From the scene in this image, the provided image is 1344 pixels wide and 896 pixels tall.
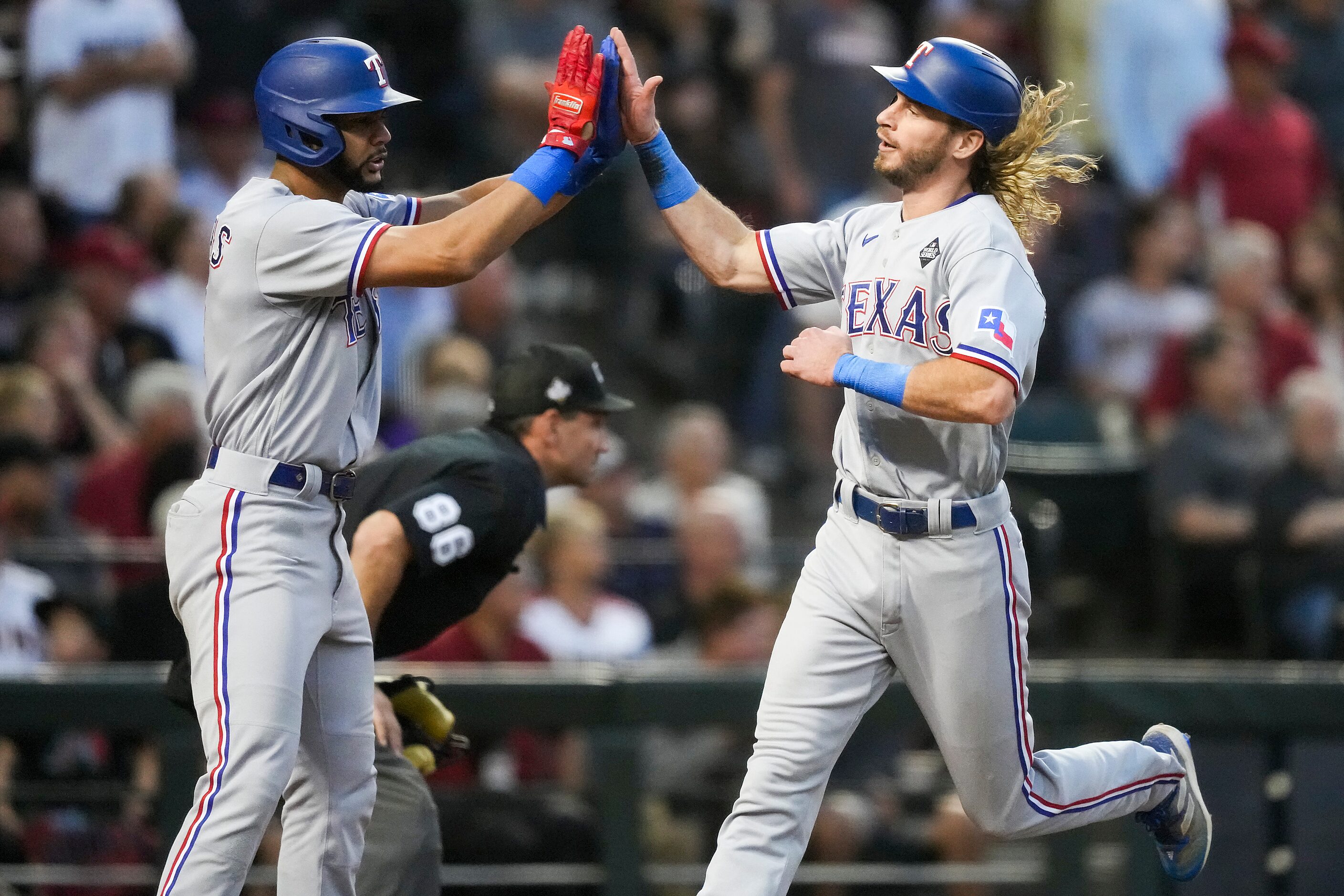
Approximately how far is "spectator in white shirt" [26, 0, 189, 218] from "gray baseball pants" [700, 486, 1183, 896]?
4.94 m

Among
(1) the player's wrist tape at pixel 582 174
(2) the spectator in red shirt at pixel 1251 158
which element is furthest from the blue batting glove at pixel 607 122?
(2) the spectator in red shirt at pixel 1251 158

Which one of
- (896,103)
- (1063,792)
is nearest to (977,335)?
(896,103)

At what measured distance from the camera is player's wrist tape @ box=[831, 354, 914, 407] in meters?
3.69

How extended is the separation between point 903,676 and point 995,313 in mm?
846

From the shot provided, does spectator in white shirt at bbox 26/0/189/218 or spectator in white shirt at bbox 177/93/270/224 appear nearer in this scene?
spectator in white shirt at bbox 26/0/189/218

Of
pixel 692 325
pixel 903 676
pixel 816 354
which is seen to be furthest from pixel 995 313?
pixel 692 325

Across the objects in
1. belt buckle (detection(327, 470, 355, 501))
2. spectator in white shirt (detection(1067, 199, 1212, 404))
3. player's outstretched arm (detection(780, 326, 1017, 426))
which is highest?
player's outstretched arm (detection(780, 326, 1017, 426))

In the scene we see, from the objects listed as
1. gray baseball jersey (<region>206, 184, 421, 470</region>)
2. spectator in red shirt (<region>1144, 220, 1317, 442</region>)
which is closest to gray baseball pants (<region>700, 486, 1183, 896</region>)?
gray baseball jersey (<region>206, 184, 421, 470</region>)

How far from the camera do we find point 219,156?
8156 millimetres

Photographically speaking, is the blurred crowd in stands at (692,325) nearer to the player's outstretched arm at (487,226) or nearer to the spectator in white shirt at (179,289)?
the spectator in white shirt at (179,289)

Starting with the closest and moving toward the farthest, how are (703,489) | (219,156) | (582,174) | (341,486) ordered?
(341,486)
(582,174)
(703,489)
(219,156)

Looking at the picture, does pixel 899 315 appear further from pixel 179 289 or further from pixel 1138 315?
pixel 1138 315

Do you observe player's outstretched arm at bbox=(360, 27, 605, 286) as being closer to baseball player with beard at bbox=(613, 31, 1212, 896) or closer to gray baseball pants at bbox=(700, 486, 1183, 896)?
baseball player with beard at bbox=(613, 31, 1212, 896)

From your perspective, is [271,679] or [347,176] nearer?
[271,679]
